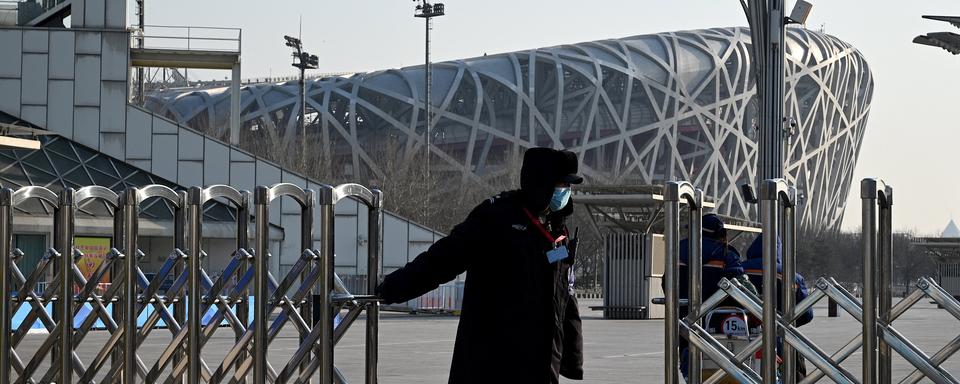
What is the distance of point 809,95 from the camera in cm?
15275

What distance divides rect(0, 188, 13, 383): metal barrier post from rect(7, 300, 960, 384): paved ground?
21.9ft

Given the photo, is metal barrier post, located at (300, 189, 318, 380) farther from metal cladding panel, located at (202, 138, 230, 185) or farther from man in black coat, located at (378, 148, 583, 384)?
metal cladding panel, located at (202, 138, 230, 185)

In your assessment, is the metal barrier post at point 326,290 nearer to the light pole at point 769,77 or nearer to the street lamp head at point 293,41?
the light pole at point 769,77

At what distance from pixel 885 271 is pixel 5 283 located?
21.1 feet

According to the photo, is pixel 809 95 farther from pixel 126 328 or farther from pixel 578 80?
pixel 126 328

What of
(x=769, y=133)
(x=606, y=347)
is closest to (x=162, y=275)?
(x=769, y=133)

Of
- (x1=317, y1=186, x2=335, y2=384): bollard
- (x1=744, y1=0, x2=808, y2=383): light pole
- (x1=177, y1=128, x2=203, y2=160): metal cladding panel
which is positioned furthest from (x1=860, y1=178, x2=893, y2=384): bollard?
(x1=177, y1=128, x2=203, y2=160): metal cladding panel

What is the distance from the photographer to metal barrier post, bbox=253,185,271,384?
9977 millimetres

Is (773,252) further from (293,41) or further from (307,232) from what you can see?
(293,41)

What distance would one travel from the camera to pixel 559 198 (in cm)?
823

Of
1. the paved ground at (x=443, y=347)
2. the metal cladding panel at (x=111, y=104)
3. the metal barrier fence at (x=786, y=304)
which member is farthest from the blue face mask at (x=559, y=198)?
the metal cladding panel at (x=111, y=104)

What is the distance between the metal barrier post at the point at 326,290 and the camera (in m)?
9.41

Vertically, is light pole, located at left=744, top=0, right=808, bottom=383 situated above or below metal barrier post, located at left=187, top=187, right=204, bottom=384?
above

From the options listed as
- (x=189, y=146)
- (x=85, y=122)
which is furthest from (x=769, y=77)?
(x=85, y=122)
